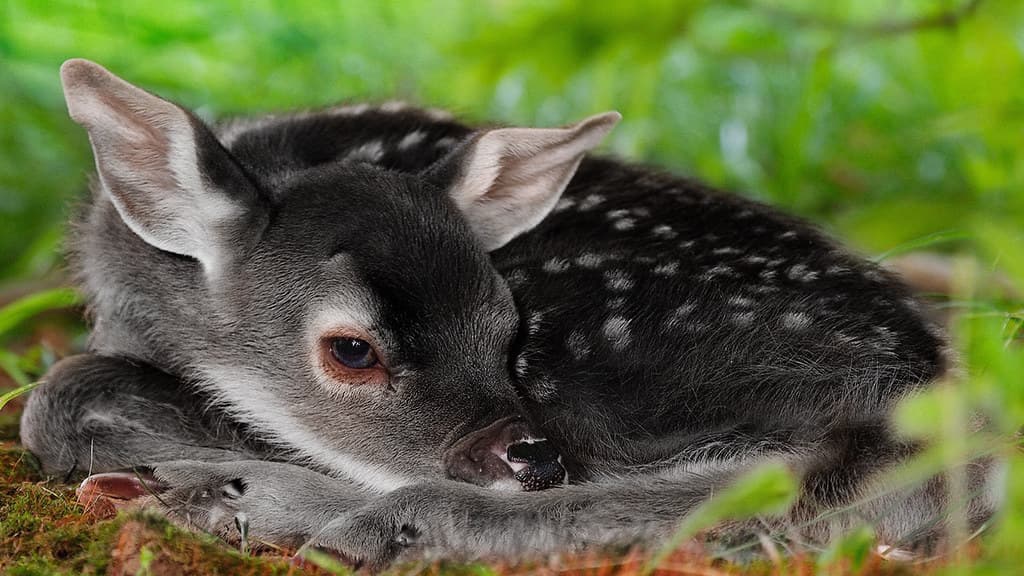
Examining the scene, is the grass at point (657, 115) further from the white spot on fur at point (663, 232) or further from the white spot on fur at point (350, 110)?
the white spot on fur at point (663, 232)

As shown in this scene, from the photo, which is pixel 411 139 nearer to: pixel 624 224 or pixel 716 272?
pixel 624 224

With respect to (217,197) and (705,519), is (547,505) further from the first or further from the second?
(217,197)

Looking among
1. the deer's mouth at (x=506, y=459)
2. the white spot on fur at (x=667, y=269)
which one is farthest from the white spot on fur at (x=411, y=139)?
the deer's mouth at (x=506, y=459)

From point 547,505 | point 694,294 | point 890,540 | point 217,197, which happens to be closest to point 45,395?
point 217,197

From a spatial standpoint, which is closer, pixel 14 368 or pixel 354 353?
pixel 354 353

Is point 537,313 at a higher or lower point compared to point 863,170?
higher

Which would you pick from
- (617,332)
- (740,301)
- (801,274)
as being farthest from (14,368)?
(801,274)

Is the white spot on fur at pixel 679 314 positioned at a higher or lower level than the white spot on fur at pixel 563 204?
higher

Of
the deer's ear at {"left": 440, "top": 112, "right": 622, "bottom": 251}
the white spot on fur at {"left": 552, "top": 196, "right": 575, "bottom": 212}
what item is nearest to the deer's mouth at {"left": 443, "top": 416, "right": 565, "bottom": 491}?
the deer's ear at {"left": 440, "top": 112, "right": 622, "bottom": 251}
